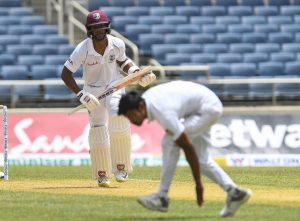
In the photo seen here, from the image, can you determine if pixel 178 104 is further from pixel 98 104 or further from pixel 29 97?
pixel 29 97

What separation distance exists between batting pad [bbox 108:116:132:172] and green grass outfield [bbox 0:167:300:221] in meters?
0.31

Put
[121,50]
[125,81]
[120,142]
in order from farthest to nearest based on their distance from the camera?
[120,142] < [121,50] < [125,81]

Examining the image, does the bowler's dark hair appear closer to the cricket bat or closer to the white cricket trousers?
the white cricket trousers

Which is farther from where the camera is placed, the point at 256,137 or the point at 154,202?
the point at 256,137

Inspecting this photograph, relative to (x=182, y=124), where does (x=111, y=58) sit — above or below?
below

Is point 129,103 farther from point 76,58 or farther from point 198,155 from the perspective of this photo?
point 76,58

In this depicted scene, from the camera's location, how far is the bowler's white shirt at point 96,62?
13.6 metres

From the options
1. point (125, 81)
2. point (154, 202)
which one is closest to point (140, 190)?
point (125, 81)

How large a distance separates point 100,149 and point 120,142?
0.45m

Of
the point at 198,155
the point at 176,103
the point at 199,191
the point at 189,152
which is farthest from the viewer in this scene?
the point at 198,155

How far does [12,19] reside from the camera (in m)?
27.5

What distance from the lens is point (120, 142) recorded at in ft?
46.3

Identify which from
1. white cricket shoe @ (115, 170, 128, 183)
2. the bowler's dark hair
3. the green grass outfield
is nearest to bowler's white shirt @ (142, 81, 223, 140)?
the bowler's dark hair

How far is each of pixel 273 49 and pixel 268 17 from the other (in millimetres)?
1835
